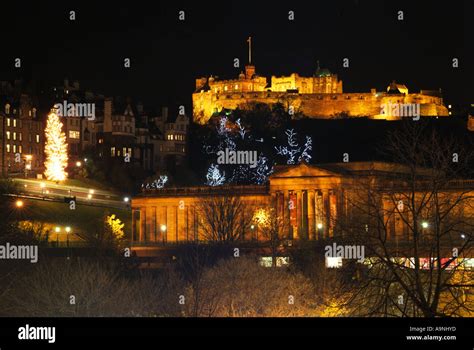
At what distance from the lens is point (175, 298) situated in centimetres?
5534

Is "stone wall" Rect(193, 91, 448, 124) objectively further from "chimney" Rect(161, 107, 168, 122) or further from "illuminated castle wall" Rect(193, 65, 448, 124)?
"chimney" Rect(161, 107, 168, 122)

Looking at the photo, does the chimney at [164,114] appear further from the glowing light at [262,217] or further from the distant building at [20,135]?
the glowing light at [262,217]

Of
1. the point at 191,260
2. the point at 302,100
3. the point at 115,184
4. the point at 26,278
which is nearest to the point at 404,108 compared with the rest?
the point at 302,100

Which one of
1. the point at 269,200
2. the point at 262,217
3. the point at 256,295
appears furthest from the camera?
the point at 269,200

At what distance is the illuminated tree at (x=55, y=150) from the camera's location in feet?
391

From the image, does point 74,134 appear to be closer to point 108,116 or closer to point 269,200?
point 108,116

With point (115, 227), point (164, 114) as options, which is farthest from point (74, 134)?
point (115, 227)

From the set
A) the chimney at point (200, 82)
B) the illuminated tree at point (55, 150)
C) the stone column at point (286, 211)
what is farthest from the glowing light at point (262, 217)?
the chimney at point (200, 82)

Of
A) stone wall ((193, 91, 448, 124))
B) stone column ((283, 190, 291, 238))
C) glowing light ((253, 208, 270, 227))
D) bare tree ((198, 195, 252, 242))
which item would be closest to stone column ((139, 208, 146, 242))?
bare tree ((198, 195, 252, 242))

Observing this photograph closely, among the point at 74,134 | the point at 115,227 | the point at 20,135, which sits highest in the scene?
the point at 74,134

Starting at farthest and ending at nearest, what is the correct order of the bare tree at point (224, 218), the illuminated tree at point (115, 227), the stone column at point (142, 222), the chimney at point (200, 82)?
the chimney at point (200, 82) < the stone column at point (142, 222) < the illuminated tree at point (115, 227) < the bare tree at point (224, 218)

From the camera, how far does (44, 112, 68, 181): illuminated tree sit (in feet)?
391

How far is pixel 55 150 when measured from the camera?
4862 inches
